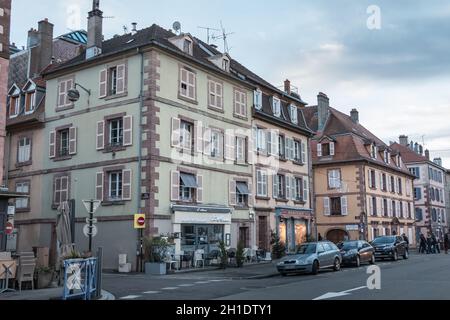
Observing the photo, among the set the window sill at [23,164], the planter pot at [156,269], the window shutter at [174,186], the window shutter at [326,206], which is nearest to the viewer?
the planter pot at [156,269]

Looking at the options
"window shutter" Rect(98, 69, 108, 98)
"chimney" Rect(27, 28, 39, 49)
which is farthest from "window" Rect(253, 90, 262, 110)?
"chimney" Rect(27, 28, 39, 49)

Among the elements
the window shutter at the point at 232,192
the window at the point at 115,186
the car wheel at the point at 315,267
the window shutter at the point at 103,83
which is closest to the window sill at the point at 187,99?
the window shutter at the point at 103,83

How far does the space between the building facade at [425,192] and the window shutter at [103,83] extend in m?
46.0

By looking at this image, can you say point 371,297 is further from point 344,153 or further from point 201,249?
point 344,153

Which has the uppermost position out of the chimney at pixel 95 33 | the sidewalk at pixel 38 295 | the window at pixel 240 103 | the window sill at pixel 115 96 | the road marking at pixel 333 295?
the chimney at pixel 95 33

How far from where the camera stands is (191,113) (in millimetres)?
26922

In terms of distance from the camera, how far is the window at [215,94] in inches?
1125

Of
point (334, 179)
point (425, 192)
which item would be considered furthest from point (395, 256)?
point (425, 192)

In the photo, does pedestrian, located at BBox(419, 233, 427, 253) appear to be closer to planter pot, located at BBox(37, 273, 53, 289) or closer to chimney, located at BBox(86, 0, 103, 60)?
chimney, located at BBox(86, 0, 103, 60)

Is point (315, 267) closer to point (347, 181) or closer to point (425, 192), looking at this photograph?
point (347, 181)

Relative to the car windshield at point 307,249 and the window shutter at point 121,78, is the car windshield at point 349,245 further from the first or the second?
the window shutter at point 121,78

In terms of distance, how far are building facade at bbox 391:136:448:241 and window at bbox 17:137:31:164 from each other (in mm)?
46256

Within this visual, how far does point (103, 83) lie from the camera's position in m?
26.5
